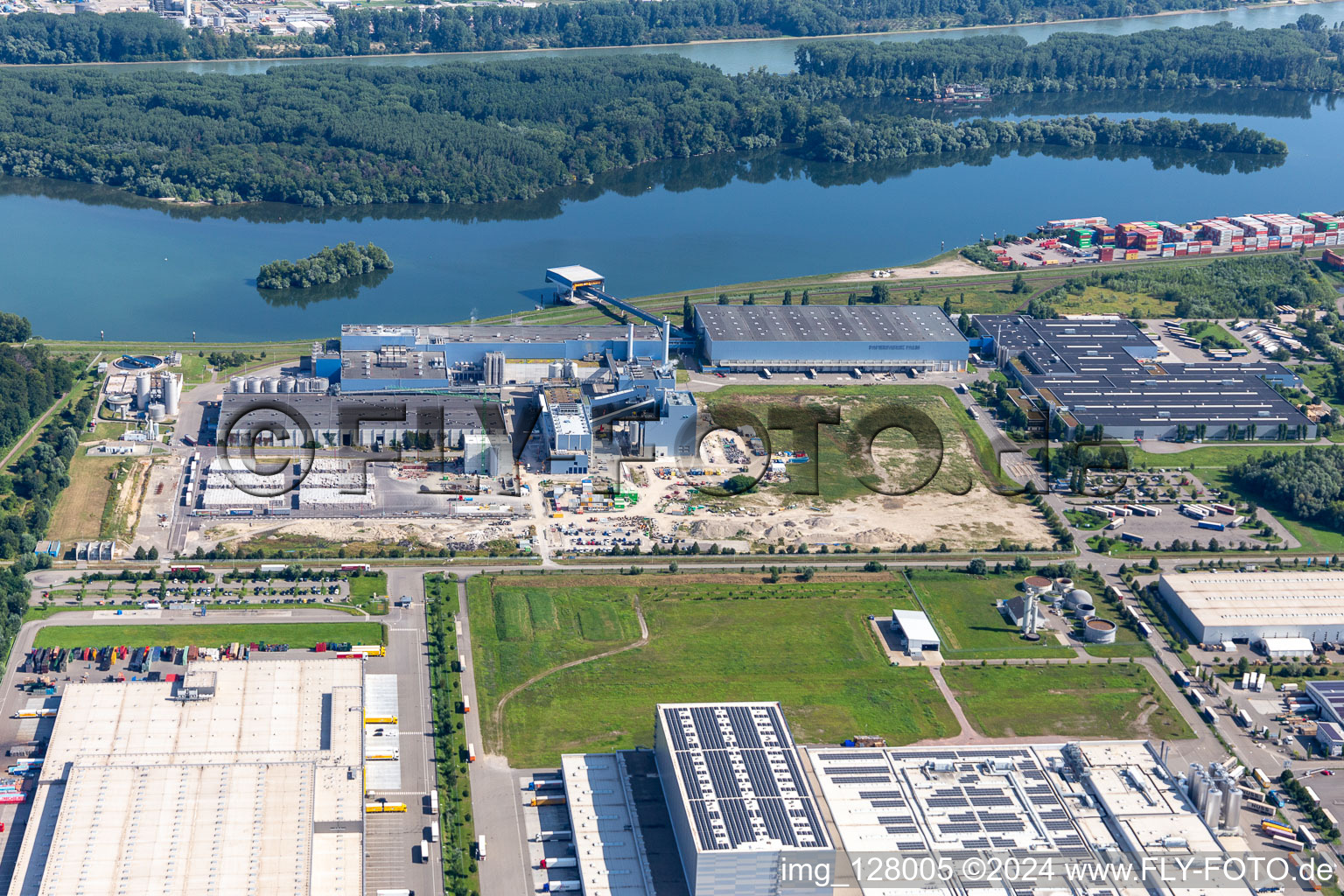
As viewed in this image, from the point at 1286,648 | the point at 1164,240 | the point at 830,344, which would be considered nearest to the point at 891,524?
the point at 1286,648

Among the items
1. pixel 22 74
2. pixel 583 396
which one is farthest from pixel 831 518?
pixel 22 74

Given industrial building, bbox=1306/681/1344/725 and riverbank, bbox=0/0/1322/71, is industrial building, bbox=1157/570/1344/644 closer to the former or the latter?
industrial building, bbox=1306/681/1344/725

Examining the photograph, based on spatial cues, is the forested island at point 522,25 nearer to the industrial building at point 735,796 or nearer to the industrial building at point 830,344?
the industrial building at point 830,344

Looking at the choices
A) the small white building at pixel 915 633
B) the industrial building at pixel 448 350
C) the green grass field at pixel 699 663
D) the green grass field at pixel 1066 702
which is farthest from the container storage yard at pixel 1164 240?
the green grass field at pixel 1066 702

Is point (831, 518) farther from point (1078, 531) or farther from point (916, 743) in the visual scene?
point (916, 743)

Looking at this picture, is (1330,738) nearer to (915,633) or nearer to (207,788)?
(915,633)
